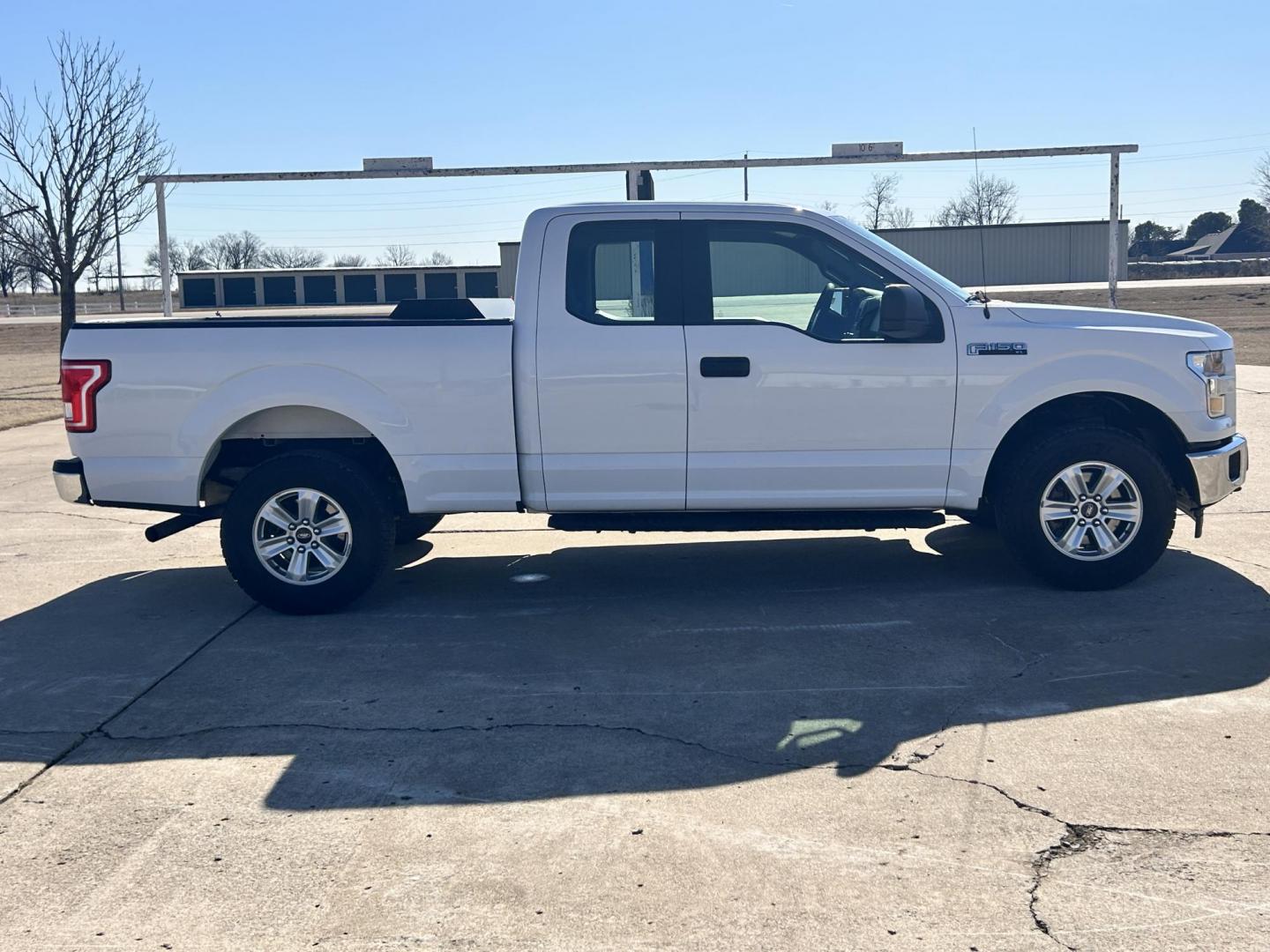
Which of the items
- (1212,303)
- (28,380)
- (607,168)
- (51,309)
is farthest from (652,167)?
(51,309)

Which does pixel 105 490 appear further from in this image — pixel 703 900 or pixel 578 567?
pixel 703 900

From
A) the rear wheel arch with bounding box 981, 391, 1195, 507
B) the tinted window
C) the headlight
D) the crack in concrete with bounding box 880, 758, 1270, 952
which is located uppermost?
the tinted window

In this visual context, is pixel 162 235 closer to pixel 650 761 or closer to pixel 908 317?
pixel 908 317

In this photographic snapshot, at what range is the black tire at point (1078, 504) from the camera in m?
6.50

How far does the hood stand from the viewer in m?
6.57

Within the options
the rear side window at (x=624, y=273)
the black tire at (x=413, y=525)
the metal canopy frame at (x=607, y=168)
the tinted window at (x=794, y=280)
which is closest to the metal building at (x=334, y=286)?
the metal canopy frame at (x=607, y=168)

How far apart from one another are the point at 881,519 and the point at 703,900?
11.4 feet

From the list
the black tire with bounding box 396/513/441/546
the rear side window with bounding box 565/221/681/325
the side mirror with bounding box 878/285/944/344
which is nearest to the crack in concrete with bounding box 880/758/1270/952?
the side mirror with bounding box 878/285/944/344

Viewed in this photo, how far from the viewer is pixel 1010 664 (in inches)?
218

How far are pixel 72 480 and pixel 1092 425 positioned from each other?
5.39m

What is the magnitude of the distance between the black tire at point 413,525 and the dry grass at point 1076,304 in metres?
10.1

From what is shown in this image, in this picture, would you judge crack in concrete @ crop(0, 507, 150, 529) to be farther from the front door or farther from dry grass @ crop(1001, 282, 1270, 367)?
dry grass @ crop(1001, 282, 1270, 367)

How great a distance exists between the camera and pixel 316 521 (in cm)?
660

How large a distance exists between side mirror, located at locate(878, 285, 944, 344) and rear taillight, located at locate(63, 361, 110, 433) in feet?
13.1
